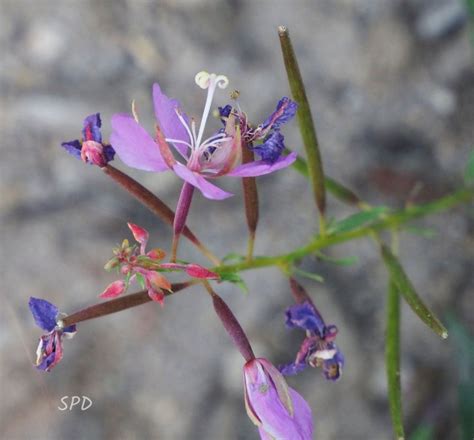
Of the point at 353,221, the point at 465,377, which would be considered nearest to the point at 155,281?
the point at 353,221

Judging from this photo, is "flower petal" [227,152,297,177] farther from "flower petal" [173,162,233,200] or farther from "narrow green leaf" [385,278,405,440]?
"narrow green leaf" [385,278,405,440]

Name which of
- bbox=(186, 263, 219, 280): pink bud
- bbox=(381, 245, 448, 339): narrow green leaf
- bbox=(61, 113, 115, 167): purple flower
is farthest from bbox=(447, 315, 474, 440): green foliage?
bbox=(61, 113, 115, 167): purple flower

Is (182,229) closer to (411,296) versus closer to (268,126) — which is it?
(268,126)

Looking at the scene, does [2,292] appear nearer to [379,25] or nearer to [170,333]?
[170,333]

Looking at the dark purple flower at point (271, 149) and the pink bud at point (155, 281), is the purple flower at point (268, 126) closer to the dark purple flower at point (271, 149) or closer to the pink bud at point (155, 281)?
the dark purple flower at point (271, 149)

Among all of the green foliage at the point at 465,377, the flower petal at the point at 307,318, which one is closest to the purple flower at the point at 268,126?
the flower petal at the point at 307,318

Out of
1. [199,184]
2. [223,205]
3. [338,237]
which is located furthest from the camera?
[223,205]
